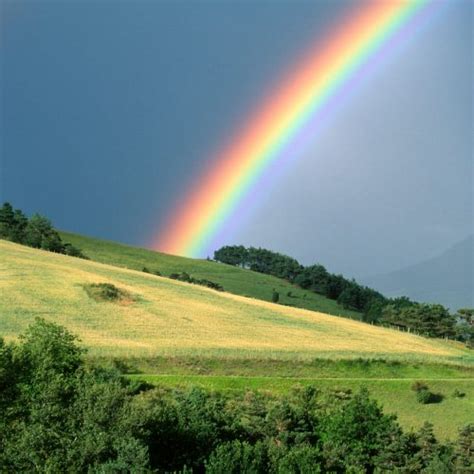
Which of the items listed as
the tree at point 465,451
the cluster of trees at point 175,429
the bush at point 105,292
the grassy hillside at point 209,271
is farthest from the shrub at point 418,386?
the grassy hillside at point 209,271

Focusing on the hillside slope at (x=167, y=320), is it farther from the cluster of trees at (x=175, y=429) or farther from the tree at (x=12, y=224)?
the tree at (x=12, y=224)

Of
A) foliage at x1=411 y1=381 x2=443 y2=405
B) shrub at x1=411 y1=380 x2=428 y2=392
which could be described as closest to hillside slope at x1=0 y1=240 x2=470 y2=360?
shrub at x1=411 y1=380 x2=428 y2=392

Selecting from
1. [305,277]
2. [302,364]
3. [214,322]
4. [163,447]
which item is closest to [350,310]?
[305,277]

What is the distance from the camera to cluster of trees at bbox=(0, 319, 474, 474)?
35.4 meters

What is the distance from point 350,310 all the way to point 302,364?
97.2 m

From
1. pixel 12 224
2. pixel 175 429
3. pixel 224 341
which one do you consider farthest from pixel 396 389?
pixel 12 224

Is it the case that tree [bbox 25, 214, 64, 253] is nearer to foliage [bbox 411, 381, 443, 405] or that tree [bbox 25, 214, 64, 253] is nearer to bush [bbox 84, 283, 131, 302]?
bush [bbox 84, 283, 131, 302]

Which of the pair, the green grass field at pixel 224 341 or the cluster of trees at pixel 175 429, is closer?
the cluster of trees at pixel 175 429

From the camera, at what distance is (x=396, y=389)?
62.8 meters

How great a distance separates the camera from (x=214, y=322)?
8488 centimetres

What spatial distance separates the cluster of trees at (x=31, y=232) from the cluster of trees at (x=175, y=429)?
83971 millimetres

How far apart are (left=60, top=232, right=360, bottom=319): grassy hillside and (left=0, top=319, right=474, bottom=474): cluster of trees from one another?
92587 mm

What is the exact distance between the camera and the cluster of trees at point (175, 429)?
35438 millimetres

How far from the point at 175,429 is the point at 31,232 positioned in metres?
105
